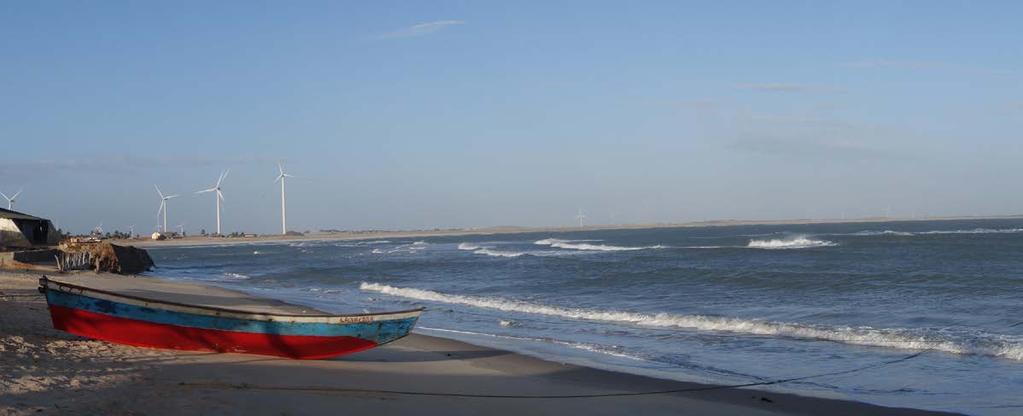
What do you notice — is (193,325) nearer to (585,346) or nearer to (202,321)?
(202,321)

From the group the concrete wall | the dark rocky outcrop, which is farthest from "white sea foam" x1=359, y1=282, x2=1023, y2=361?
the concrete wall

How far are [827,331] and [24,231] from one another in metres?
40.9

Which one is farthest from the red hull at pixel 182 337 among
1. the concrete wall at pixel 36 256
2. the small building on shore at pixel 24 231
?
the small building on shore at pixel 24 231

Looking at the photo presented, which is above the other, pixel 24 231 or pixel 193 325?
pixel 24 231

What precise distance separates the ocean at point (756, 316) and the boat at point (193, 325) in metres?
3.86

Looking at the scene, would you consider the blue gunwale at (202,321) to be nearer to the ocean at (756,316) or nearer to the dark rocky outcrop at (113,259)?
the ocean at (756,316)

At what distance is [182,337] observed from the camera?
1304 cm

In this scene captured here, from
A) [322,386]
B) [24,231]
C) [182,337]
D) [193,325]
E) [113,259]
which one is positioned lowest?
[322,386]

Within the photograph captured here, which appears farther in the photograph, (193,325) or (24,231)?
(24,231)

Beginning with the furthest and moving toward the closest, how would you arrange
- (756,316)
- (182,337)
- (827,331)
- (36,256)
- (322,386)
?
(36,256) < (756,316) < (827,331) < (182,337) < (322,386)

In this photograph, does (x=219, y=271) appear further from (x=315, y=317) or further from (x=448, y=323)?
(x=315, y=317)

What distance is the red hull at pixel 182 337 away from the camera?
42.3 feet

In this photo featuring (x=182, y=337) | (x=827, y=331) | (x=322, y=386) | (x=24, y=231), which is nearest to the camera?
(x=322, y=386)

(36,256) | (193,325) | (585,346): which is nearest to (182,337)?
(193,325)
